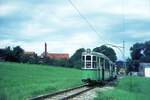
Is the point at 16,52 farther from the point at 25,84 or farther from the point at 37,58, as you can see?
the point at 25,84

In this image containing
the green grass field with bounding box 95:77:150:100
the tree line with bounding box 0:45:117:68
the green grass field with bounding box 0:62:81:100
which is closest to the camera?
the green grass field with bounding box 0:62:81:100

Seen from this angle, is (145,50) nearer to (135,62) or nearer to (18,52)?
(135,62)

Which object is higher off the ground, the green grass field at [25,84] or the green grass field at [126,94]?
the green grass field at [25,84]

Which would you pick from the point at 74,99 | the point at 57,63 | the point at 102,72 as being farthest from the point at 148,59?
the point at 74,99

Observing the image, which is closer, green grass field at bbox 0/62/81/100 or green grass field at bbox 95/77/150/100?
green grass field at bbox 0/62/81/100

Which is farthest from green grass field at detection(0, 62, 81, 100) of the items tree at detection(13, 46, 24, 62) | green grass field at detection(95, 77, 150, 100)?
tree at detection(13, 46, 24, 62)

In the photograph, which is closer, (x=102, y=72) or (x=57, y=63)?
(x=102, y=72)

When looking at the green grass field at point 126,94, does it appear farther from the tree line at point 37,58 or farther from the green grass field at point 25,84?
the tree line at point 37,58

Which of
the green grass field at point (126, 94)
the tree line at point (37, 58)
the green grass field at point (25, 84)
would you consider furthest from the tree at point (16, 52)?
the green grass field at point (126, 94)

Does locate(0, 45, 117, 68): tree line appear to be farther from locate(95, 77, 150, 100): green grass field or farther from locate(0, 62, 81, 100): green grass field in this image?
locate(95, 77, 150, 100): green grass field

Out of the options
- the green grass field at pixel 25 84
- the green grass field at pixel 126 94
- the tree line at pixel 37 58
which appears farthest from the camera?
the tree line at pixel 37 58

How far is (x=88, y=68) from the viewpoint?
3306 cm

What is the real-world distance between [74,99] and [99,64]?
1352 centimetres

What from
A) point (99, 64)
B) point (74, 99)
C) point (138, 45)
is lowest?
point (74, 99)
